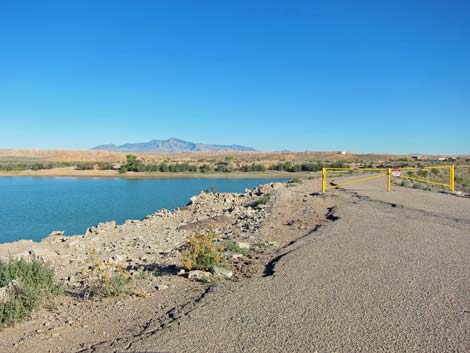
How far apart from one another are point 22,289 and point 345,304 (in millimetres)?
4937

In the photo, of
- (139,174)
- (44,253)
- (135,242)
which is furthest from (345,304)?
(139,174)

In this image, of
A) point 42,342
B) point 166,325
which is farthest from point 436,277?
point 42,342

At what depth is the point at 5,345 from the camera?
5.66 meters

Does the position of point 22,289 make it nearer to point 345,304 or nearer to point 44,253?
point 345,304

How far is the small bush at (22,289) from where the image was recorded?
21.1 feet

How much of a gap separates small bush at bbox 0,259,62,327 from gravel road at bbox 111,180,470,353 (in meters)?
2.24

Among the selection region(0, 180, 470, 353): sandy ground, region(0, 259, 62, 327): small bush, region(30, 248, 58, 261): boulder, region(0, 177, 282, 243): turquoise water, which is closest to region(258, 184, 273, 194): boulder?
region(0, 177, 282, 243): turquoise water

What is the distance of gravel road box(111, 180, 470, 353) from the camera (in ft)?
16.3

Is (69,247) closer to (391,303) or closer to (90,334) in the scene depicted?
(90,334)

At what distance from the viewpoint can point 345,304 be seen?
606cm

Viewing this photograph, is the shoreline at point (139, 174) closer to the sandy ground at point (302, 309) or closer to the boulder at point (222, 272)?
the sandy ground at point (302, 309)

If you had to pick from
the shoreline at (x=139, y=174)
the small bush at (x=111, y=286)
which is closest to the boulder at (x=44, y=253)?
the small bush at (x=111, y=286)

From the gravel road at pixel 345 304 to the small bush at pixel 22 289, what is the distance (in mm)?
2240

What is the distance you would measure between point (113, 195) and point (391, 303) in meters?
36.5
